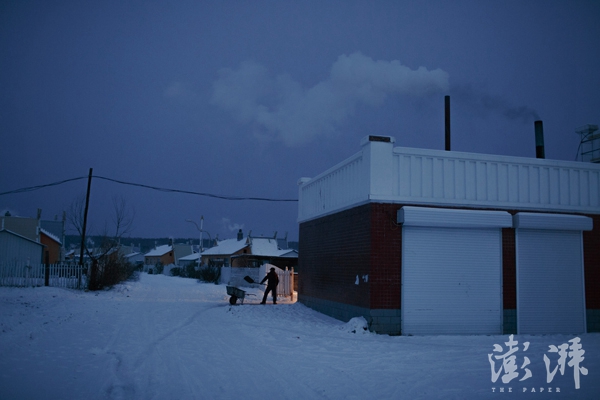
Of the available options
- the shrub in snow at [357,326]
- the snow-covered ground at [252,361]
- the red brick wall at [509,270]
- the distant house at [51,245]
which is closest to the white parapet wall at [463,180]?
the red brick wall at [509,270]

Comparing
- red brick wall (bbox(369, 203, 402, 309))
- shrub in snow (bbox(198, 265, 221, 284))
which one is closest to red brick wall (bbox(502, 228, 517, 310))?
red brick wall (bbox(369, 203, 402, 309))

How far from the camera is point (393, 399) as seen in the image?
23.5 ft

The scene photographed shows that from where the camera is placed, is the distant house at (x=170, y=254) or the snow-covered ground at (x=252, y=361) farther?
the distant house at (x=170, y=254)

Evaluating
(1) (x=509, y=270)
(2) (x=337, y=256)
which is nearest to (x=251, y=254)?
(2) (x=337, y=256)

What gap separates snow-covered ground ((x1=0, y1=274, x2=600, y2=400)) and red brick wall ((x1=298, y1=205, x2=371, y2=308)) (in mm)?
1196

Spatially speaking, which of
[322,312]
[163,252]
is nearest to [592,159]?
[322,312]

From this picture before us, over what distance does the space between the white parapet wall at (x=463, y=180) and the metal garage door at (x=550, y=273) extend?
2.20 ft

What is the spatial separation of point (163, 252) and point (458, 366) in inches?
3954

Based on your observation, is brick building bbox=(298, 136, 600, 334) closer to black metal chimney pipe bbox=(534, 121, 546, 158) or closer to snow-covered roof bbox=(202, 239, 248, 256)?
black metal chimney pipe bbox=(534, 121, 546, 158)

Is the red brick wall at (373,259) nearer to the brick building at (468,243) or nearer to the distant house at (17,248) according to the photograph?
the brick building at (468,243)

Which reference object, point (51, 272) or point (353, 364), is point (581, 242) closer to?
point (353, 364)

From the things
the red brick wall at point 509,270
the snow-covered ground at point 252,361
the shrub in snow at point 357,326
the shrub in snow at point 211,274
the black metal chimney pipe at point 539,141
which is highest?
the black metal chimney pipe at point 539,141

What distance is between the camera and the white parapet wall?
46.4 ft

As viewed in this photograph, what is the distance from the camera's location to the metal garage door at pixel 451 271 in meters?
13.9
